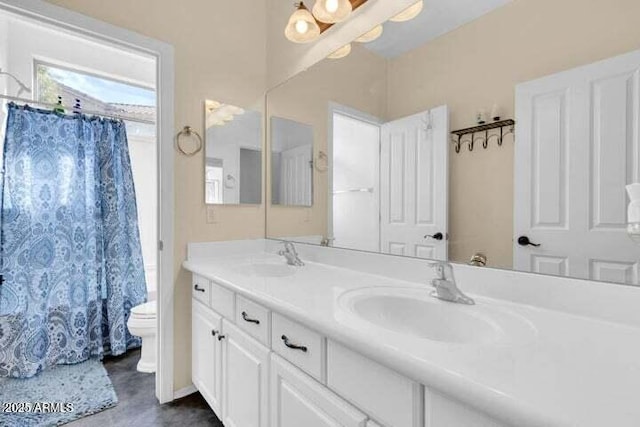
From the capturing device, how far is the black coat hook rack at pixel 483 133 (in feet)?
3.31

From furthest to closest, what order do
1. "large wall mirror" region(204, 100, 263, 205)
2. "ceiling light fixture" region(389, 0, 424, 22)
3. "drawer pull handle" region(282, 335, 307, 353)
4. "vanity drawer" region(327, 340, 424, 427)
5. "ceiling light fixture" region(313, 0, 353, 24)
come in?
"large wall mirror" region(204, 100, 263, 205), "ceiling light fixture" region(313, 0, 353, 24), "ceiling light fixture" region(389, 0, 424, 22), "drawer pull handle" region(282, 335, 307, 353), "vanity drawer" region(327, 340, 424, 427)

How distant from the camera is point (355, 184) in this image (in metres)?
1.57

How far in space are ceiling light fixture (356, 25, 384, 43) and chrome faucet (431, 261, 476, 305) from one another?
1.08 m

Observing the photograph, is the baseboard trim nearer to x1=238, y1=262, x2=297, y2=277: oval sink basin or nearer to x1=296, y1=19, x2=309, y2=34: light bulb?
x1=238, y1=262, x2=297, y2=277: oval sink basin

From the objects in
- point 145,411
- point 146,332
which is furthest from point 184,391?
point 146,332

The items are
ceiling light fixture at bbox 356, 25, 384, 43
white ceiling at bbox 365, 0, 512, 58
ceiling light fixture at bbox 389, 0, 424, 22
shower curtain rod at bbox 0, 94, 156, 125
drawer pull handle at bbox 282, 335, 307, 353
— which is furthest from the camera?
shower curtain rod at bbox 0, 94, 156, 125

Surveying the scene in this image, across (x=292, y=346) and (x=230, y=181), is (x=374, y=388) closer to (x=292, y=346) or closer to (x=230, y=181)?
(x=292, y=346)

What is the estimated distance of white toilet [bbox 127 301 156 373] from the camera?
2.09 metres

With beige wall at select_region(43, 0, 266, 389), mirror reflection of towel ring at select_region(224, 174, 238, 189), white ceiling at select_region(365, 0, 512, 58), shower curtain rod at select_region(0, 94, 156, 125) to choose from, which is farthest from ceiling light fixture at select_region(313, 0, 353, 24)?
shower curtain rod at select_region(0, 94, 156, 125)

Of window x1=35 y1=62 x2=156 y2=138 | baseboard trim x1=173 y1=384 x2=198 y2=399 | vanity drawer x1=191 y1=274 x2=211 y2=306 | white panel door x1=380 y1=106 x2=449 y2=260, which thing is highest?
window x1=35 y1=62 x2=156 y2=138

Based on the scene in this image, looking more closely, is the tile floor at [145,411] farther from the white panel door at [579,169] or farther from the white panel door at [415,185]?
the white panel door at [579,169]

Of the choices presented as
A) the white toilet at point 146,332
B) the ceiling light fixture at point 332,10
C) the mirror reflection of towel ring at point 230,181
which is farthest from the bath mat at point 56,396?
the ceiling light fixture at point 332,10

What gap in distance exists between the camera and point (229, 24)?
1.95 m

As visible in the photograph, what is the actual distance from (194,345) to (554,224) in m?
1.76
